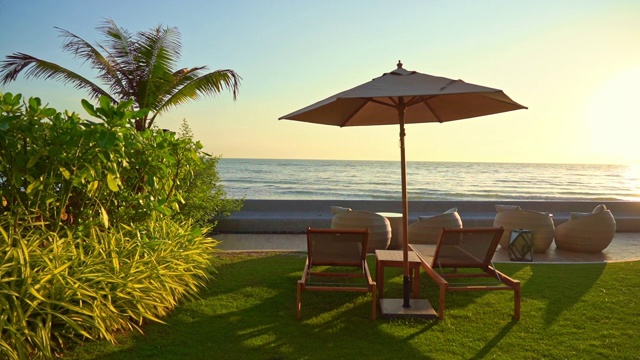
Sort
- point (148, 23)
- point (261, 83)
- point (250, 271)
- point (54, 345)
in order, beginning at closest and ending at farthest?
1. point (54, 345)
2. point (250, 271)
3. point (148, 23)
4. point (261, 83)

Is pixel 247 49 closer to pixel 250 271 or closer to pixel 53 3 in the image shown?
pixel 53 3

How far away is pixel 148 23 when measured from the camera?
10617 millimetres

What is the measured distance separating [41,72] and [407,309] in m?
9.59

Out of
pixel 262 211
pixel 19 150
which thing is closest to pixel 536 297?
pixel 19 150

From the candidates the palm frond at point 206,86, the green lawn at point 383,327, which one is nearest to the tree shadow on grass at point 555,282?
the green lawn at point 383,327

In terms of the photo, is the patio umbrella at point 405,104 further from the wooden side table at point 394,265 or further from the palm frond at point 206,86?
the palm frond at point 206,86

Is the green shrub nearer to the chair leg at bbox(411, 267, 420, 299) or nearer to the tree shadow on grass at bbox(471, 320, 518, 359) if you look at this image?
the chair leg at bbox(411, 267, 420, 299)

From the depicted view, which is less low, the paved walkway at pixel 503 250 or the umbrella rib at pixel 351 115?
the umbrella rib at pixel 351 115

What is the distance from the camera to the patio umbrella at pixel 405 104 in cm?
368

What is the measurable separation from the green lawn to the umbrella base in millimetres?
87

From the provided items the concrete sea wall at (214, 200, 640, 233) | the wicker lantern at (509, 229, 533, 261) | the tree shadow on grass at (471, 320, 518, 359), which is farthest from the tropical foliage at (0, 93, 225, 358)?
the wicker lantern at (509, 229, 533, 261)

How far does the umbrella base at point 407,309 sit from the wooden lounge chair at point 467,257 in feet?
0.43

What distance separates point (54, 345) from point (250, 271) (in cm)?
299

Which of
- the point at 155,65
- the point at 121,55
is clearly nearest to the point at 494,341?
the point at 155,65
